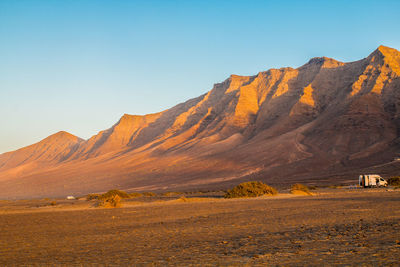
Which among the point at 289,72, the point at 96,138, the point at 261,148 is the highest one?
the point at 289,72

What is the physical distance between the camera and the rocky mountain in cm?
8494

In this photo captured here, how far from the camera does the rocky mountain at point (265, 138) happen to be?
8494cm

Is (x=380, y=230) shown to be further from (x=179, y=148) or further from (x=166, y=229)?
(x=179, y=148)

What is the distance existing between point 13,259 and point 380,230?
29.3 ft

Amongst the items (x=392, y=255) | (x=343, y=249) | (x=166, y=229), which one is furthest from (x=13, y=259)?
(x=392, y=255)

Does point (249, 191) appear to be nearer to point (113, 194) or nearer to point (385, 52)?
point (113, 194)

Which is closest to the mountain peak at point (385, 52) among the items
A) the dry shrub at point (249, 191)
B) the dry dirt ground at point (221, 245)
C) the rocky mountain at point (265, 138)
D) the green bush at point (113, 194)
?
the rocky mountain at point (265, 138)

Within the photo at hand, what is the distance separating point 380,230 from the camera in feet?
32.4

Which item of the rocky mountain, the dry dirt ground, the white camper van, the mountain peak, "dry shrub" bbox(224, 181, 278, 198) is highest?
the mountain peak

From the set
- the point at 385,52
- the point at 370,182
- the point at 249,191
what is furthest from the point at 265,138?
the point at 249,191

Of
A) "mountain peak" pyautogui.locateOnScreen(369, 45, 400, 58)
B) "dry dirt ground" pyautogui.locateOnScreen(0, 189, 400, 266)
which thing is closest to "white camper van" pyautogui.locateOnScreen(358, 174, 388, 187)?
"dry dirt ground" pyautogui.locateOnScreen(0, 189, 400, 266)

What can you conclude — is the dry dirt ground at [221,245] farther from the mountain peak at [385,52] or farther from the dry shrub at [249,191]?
the mountain peak at [385,52]

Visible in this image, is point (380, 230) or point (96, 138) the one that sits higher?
point (96, 138)

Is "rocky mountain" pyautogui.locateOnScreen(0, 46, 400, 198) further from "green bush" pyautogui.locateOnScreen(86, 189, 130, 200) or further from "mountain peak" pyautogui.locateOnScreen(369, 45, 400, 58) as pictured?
"green bush" pyautogui.locateOnScreen(86, 189, 130, 200)
